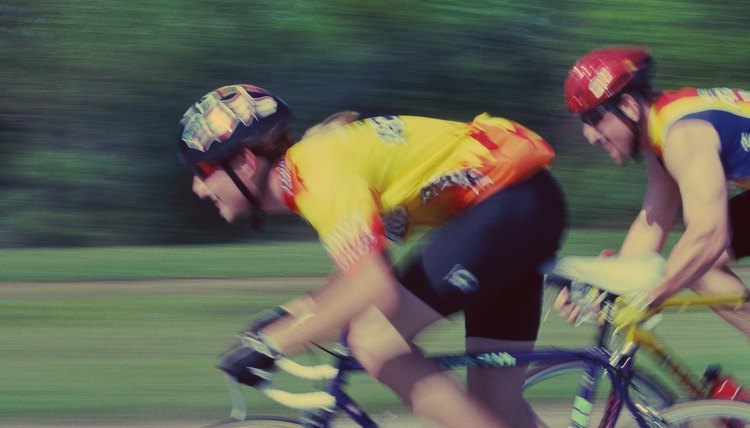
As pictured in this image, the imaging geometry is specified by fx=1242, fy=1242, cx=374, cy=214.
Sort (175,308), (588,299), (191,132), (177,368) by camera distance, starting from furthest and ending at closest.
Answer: (175,308) < (177,368) < (588,299) < (191,132)

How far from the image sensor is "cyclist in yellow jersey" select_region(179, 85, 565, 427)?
311cm

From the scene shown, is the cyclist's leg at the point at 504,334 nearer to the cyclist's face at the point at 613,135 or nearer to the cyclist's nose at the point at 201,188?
the cyclist's face at the point at 613,135

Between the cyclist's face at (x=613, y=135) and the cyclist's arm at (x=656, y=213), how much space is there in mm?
202

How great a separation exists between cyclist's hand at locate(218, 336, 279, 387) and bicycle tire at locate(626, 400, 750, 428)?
1218 mm

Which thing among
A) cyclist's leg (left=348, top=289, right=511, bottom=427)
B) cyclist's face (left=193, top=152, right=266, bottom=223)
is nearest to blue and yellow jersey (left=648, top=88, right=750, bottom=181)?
cyclist's leg (left=348, top=289, right=511, bottom=427)

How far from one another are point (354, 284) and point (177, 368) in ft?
10.6

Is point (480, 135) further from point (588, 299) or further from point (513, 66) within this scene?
point (513, 66)

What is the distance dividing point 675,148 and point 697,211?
0.75 ft

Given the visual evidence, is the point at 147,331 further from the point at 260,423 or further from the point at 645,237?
the point at 260,423

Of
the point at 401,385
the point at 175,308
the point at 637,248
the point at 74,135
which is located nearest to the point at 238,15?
the point at 74,135

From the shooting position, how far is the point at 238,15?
43.7 feet

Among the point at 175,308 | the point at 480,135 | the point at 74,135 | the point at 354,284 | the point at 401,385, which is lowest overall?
the point at 74,135

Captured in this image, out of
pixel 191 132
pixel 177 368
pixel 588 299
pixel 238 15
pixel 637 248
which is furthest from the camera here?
pixel 238 15

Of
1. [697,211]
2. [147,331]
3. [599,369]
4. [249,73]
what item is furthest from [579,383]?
[249,73]
